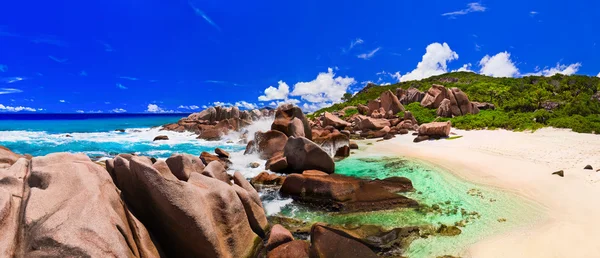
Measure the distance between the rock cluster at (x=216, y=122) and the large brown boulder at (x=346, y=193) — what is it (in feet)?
82.4

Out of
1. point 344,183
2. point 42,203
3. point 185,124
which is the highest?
point 185,124

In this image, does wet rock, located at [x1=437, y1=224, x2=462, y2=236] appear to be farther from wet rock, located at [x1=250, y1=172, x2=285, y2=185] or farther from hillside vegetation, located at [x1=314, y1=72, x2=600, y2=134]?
hillside vegetation, located at [x1=314, y1=72, x2=600, y2=134]

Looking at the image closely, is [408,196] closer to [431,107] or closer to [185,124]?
[431,107]

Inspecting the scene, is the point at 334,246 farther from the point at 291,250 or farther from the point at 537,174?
the point at 537,174

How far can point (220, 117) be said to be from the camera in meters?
53.1

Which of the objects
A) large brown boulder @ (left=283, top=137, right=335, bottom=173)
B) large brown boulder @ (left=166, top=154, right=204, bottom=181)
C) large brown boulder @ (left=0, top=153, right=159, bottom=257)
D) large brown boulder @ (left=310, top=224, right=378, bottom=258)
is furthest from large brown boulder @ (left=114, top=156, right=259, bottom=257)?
large brown boulder @ (left=283, top=137, right=335, bottom=173)

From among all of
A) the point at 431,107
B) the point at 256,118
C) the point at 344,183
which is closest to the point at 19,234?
the point at 344,183

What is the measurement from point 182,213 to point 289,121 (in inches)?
677

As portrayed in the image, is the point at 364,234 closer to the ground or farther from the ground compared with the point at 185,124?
closer to the ground

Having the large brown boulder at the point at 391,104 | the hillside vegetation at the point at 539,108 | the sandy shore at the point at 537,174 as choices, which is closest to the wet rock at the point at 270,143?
the sandy shore at the point at 537,174

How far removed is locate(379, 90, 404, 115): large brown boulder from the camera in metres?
47.6

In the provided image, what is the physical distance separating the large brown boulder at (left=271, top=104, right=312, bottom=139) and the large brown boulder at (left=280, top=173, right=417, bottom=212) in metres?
9.78

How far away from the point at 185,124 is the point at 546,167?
150 feet

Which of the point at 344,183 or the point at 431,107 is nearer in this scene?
the point at 344,183
